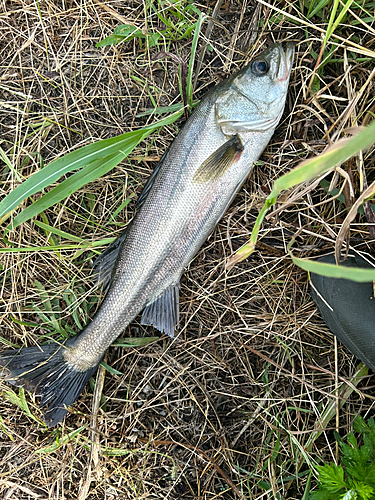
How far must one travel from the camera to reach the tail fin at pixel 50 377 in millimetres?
2537

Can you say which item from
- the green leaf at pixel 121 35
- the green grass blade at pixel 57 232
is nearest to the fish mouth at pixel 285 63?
the green leaf at pixel 121 35

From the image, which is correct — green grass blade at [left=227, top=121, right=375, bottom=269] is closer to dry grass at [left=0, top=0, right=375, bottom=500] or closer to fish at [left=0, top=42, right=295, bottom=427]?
fish at [left=0, top=42, right=295, bottom=427]

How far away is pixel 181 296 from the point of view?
8.75ft

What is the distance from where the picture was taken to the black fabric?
241 cm

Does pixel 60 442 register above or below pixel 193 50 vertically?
below

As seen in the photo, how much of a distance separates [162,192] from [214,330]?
3.39 feet

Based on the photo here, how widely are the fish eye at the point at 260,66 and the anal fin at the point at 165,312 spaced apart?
4.77 ft

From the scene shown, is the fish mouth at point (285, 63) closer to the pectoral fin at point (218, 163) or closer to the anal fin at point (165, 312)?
the pectoral fin at point (218, 163)

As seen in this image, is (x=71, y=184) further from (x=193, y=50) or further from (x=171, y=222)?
(x=193, y=50)

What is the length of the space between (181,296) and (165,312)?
0.61 ft

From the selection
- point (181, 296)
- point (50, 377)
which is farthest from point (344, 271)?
point (50, 377)

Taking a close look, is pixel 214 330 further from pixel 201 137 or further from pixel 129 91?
pixel 129 91

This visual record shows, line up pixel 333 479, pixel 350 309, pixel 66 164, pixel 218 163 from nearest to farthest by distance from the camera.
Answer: pixel 333 479 → pixel 66 164 → pixel 218 163 → pixel 350 309

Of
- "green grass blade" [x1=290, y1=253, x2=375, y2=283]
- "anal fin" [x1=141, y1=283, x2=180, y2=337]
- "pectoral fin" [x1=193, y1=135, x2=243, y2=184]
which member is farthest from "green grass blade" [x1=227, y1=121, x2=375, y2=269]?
"anal fin" [x1=141, y1=283, x2=180, y2=337]
